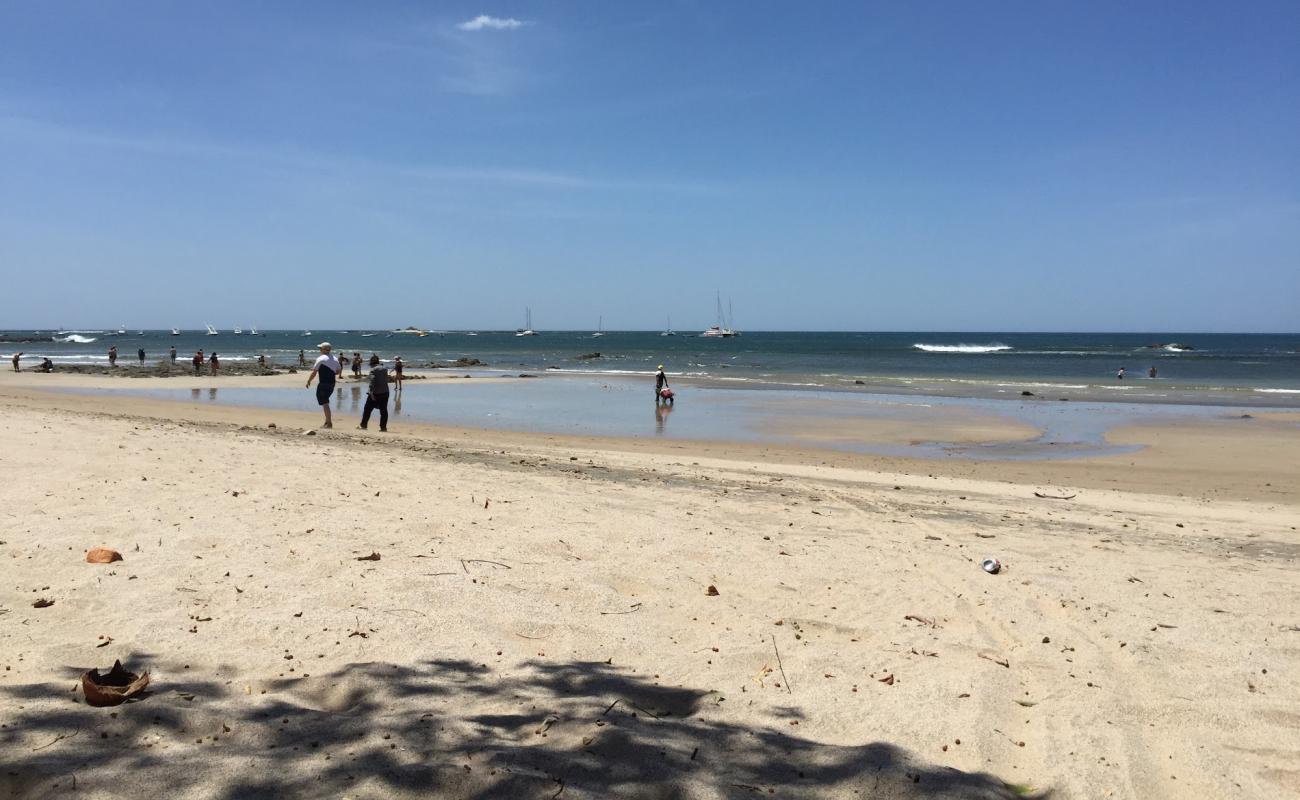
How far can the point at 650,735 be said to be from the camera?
3.96 m

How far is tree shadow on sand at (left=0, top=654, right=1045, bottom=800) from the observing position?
3.34 metres

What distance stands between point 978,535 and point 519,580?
5264 millimetres

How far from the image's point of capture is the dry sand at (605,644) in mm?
3645

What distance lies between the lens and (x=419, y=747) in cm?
369

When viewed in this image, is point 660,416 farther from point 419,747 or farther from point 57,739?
point 57,739

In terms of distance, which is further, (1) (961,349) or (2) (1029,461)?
(1) (961,349)

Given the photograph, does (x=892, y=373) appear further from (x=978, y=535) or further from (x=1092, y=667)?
(x=1092, y=667)

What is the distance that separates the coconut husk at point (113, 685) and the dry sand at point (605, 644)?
0.08 metres

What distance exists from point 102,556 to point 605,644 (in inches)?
142

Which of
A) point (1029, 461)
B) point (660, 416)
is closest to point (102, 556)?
point (1029, 461)

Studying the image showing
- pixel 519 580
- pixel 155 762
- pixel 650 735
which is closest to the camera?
pixel 155 762

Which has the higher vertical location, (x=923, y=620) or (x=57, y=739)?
(x=57, y=739)

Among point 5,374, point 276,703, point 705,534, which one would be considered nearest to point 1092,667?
point 705,534

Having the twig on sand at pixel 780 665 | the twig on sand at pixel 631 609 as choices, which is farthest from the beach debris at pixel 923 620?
the twig on sand at pixel 631 609
